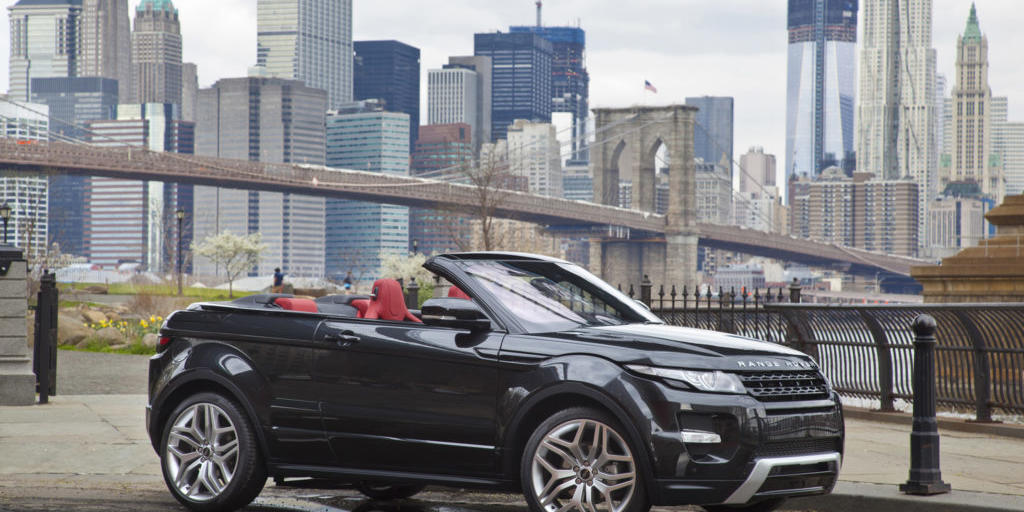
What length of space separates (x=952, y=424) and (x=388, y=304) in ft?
21.9

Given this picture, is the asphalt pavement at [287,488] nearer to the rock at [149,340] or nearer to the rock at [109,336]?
the rock at [149,340]

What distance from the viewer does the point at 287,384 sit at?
696cm

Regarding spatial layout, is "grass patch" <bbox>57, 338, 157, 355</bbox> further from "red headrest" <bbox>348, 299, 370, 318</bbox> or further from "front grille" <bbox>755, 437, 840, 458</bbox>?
"front grille" <bbox>755, 437, 840, 458</bbox>

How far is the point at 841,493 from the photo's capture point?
7.41 m

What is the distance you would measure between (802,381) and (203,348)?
11.3ft

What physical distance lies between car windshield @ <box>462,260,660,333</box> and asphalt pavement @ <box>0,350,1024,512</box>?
1292 mm

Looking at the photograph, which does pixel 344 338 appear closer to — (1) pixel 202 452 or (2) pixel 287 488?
(1) pixel 202 452

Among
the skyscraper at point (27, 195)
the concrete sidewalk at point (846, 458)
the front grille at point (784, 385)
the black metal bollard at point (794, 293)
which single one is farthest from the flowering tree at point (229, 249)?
the front grille at point (784, 385)

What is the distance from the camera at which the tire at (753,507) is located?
20.8ft

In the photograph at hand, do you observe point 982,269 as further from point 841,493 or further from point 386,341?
point 386,341

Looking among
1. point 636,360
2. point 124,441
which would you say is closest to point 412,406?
point 636,360

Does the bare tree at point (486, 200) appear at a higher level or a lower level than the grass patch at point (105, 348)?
higher

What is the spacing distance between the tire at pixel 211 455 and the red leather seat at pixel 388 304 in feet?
3.19

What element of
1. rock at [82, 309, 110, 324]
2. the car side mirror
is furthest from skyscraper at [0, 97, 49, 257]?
the car side mirror
